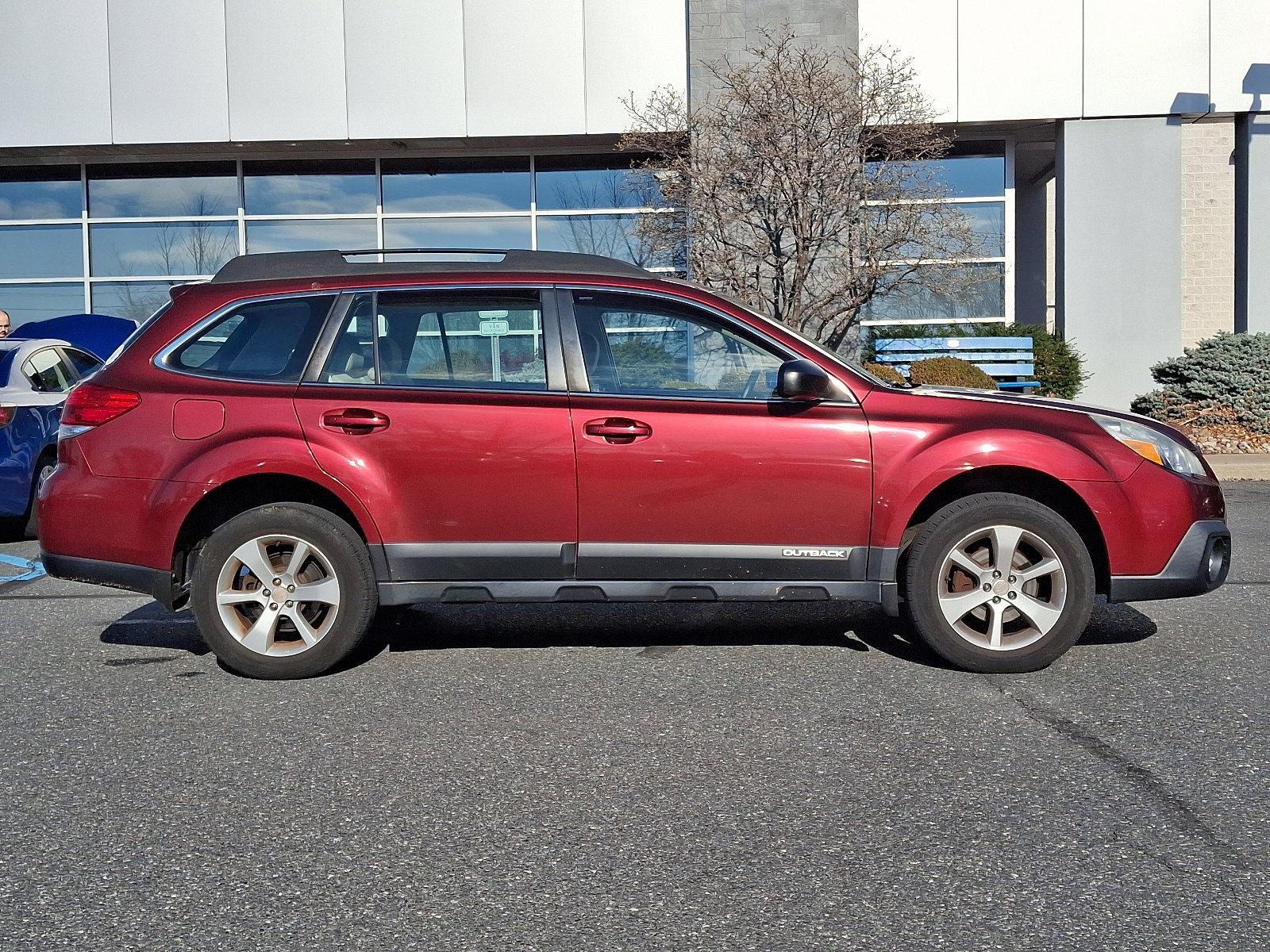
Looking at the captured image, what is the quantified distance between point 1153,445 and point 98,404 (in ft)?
14.9

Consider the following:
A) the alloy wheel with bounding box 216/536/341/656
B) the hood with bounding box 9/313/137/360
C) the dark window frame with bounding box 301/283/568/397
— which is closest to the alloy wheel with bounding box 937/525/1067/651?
the dark window frame with bounding box 301/283/568/397

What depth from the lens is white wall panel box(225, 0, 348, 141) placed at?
687 inches

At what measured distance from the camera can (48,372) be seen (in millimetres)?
9992

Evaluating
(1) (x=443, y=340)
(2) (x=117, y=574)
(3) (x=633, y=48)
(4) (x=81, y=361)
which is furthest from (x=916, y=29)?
(2) (x=117, y=574)

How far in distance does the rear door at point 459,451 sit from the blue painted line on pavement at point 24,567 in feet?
11.6

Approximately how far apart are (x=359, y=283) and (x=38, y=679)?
2.19m

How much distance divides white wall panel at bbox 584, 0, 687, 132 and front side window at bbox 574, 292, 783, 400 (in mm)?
12626

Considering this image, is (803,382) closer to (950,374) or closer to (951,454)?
(951,454)

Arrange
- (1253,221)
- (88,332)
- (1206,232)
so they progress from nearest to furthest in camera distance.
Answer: (88,332) < (1253,221) < (1206,232)

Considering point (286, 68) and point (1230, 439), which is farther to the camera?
point (286, 68)

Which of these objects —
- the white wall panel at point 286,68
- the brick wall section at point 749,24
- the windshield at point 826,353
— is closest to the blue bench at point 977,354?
the brick wall section at point 749,24

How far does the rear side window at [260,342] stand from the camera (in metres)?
5.57

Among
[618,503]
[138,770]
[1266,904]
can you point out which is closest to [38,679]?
[138,770]

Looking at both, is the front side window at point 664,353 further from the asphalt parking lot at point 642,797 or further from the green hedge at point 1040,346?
the green hedge at point 1040,346
